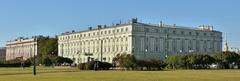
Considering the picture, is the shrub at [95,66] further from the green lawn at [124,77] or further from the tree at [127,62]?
the green lawn at [124,77]

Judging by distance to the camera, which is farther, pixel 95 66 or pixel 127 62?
pixel 127 62

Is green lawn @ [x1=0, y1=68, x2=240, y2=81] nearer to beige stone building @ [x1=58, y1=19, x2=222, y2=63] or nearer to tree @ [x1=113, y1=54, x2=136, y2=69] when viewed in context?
tree @ [x1=113, y1=54, x2=136, y2=69]

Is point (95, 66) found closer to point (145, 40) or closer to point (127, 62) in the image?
point (127, 62)

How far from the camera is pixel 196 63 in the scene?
105000mm

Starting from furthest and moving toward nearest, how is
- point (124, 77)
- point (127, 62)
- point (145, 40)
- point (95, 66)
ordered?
1. point (145, 40)
2. point (127, 62)
3. point (95, 66)
4. point (124, 77)

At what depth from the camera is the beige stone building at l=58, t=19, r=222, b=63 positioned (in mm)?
146750

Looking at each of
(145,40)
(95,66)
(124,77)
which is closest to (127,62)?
(95,66)

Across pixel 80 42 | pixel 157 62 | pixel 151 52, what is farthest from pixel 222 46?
pixel 157 62

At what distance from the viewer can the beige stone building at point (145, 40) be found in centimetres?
14675

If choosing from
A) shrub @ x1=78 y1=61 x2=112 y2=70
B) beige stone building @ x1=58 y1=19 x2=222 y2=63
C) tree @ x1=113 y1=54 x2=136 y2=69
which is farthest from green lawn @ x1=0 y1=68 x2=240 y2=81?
beige stone building @ x1=58 y1=19 x2=222 y2=63

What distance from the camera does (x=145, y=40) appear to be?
487ft

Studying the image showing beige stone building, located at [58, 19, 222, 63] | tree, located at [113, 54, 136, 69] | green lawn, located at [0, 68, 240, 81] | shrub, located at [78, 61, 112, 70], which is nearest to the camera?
green lawn, located at [0, 68, 240, 81]

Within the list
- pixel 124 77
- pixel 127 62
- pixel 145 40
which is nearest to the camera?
pixel 124 77

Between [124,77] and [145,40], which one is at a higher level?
[145,40]
